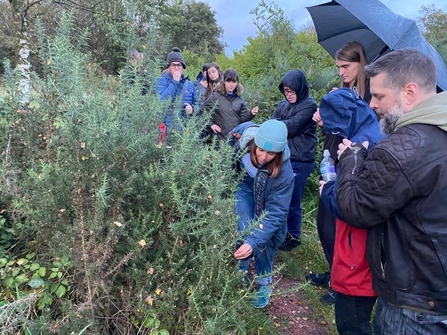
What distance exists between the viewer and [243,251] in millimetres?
2250

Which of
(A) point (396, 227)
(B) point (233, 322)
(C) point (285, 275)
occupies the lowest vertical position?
(C) point (285, 275)

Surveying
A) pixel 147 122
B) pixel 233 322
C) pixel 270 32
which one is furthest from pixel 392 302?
pixel 270 32

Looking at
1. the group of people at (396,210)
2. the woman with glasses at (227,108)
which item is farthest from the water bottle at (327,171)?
the woman with glasses at (227,108)

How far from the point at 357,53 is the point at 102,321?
2.58m

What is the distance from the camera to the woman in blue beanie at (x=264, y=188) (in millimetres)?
2494

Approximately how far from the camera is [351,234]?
197cm

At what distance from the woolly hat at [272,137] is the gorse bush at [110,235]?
0.45m

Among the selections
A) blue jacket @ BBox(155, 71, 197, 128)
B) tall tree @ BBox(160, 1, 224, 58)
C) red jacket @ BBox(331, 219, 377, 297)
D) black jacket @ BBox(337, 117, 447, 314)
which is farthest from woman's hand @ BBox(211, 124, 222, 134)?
tall tree @ BBox(160, 1, 224, 58)

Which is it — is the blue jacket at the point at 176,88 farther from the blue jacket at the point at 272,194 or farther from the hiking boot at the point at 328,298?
the hiking boot at the point at 328,298

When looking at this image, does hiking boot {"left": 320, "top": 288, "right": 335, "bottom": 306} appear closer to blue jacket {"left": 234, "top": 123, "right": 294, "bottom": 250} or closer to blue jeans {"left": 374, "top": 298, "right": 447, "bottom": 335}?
blue jacket {"left": 234, "top": 123, "right": 294, "bottom": 250}

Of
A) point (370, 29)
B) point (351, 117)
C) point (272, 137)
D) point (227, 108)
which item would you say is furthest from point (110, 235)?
point (227, 108)

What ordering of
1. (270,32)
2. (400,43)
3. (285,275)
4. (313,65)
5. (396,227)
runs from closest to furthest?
(396,227)
(400,43)
(285,275)
(313,65)
(270,32)

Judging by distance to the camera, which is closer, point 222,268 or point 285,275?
point 222,268

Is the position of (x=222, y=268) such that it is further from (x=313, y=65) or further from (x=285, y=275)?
(x=313, y=65)
